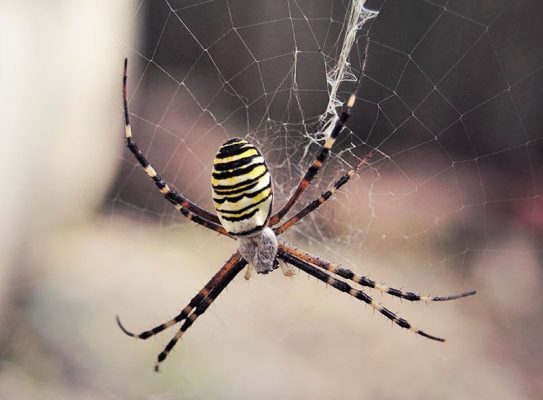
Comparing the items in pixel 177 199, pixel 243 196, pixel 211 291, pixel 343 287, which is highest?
pixel 243 196

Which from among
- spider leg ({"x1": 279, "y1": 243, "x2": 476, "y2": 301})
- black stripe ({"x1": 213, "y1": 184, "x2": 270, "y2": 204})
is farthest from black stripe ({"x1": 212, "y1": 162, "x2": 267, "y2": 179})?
spider leg ({"x1": 279, "y1": 243, "x2": 476, "y2": 301})

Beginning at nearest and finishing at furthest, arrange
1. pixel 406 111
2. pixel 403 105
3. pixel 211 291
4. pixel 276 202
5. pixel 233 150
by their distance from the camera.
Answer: pixel 233 150 → pixel 211 291 → pixel 276 202 → pixel 406 111 → pixel 403 105

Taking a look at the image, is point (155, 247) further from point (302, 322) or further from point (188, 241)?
point (302, 322)

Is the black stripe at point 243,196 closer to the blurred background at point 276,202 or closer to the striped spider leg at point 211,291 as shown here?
the striped spider leg at point 211,291

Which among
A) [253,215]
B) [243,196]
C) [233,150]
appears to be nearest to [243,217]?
[253,215]

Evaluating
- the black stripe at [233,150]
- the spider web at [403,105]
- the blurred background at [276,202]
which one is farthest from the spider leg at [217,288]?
the spider web at [403,105]

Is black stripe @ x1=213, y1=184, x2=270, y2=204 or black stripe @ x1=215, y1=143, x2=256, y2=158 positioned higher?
black stripe @ x1=215, y1=143, x2=256, y2=158

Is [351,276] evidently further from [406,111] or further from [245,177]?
[406,111]

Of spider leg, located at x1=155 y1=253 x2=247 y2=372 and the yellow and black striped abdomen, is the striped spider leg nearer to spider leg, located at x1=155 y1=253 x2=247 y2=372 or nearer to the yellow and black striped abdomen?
Answer: spider leg, located at x1=155 y1=253 x2=247 y2=372
